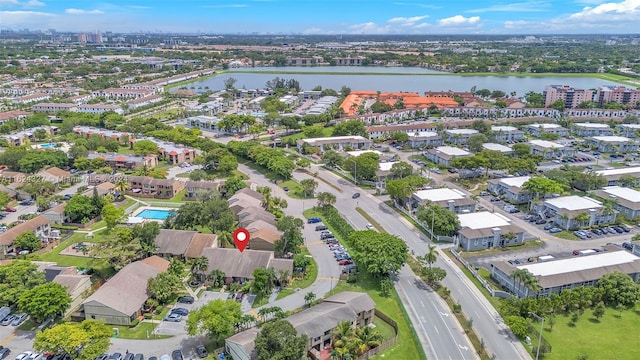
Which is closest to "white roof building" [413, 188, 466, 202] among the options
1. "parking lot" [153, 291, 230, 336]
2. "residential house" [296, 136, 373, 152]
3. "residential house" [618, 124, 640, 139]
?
"parking lot" [153, 291, 230, 336]

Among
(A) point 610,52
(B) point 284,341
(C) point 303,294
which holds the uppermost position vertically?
(A) point 610,52

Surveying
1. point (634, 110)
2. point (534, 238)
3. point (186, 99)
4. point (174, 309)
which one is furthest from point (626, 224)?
point (186, 99)

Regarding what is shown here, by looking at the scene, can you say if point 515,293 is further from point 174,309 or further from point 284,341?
point 174,309

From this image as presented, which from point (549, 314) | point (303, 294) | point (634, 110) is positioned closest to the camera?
point (549, 314)

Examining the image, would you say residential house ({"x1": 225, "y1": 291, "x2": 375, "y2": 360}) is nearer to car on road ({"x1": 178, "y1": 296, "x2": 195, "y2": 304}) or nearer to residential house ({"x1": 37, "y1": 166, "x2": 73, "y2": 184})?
car on road ({"x1": 178, "y1": 296, "x2": 195, "y2": 304})

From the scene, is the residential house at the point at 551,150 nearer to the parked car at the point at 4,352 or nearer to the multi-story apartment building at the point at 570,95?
the multi-story apartment building at the point at 570,95

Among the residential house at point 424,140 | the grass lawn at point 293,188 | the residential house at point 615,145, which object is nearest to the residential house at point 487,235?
the grass lawn at point 293,188
